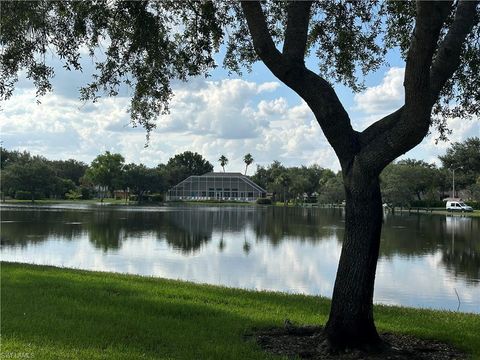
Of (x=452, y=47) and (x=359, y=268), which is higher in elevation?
(x=452, y=47)

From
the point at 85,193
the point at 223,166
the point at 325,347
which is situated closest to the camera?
the point at 325,347

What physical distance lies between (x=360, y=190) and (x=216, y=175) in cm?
12942

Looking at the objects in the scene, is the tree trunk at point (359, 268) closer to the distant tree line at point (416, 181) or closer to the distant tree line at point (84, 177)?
the distant tree line at point (416, 181)

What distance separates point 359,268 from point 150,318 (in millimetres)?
3319

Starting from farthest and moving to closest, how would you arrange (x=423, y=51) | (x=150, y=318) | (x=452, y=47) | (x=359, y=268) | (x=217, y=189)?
(x=217, y=189)
(x=150, y=318)
(x=359, y=268)
(x=452, y=47)
(x=423, y=51)

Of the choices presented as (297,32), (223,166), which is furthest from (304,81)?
(223,166)

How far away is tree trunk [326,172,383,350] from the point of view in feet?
22.2

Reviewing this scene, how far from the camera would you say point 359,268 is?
680 centimetres

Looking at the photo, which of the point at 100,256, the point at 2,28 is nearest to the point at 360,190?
the point at 2,28

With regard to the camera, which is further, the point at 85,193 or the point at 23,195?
the point at 85,193

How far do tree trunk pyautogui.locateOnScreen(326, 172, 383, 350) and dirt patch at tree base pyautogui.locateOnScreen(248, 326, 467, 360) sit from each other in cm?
21

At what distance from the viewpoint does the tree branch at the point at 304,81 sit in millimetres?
7051

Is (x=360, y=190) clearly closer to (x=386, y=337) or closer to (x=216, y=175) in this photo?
(x=386, y=337)

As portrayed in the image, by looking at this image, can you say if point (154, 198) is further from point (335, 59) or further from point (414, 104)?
point (414, 104)
